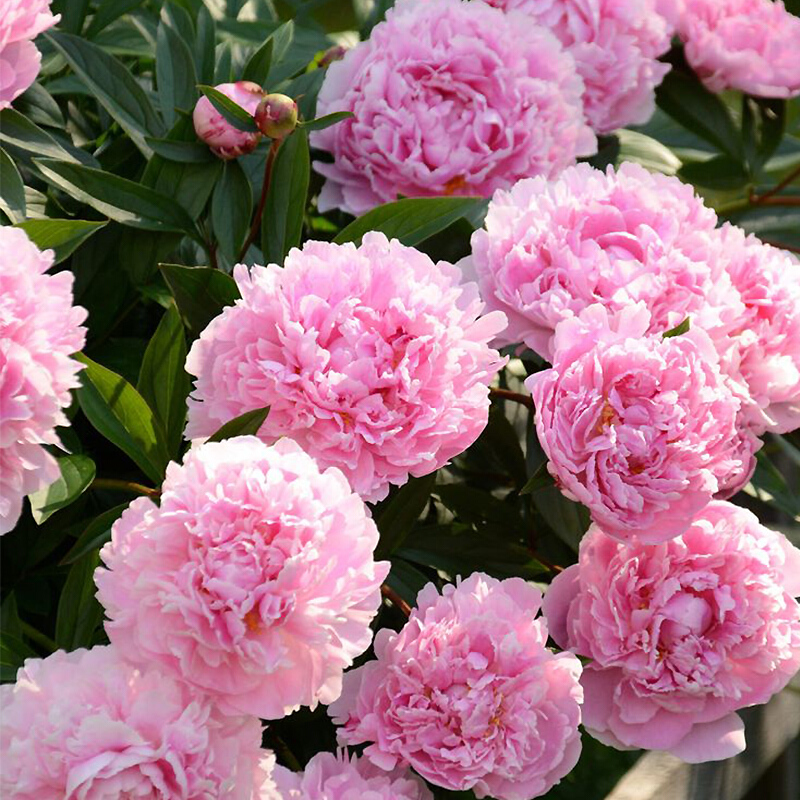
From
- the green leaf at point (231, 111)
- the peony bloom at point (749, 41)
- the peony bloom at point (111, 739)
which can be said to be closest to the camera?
the peony bloom at point (111, 739)

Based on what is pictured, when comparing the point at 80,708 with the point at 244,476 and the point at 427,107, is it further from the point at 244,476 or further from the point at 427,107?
the point at 427,107

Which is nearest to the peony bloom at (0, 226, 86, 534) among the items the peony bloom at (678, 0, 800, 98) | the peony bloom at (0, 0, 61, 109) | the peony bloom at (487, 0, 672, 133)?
the peony bloom at (0, 0, 61, 109)

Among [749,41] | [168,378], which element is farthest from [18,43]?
[749,41]

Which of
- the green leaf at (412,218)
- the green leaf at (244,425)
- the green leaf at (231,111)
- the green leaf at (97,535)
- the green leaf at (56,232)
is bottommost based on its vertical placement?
the green leaf at (97,535)

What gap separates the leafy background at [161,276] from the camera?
0.64 m

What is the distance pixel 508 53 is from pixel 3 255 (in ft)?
1.35

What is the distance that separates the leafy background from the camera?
0.64 metres

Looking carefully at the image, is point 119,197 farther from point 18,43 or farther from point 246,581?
point 246,581

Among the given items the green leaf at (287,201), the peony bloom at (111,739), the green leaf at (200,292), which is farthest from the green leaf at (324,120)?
the peony bloom at (111,739)

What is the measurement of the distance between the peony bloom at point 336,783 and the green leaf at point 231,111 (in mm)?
363

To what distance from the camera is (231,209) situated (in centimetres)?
76

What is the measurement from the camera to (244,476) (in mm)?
498

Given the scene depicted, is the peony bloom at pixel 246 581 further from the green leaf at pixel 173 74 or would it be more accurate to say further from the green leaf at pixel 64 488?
the green leaf at pixel 173 74

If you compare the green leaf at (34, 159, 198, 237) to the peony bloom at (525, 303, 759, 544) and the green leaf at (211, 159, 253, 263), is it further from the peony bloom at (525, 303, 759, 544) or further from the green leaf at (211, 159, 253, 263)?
the peony bloom at (525, 303, 759, 544)
